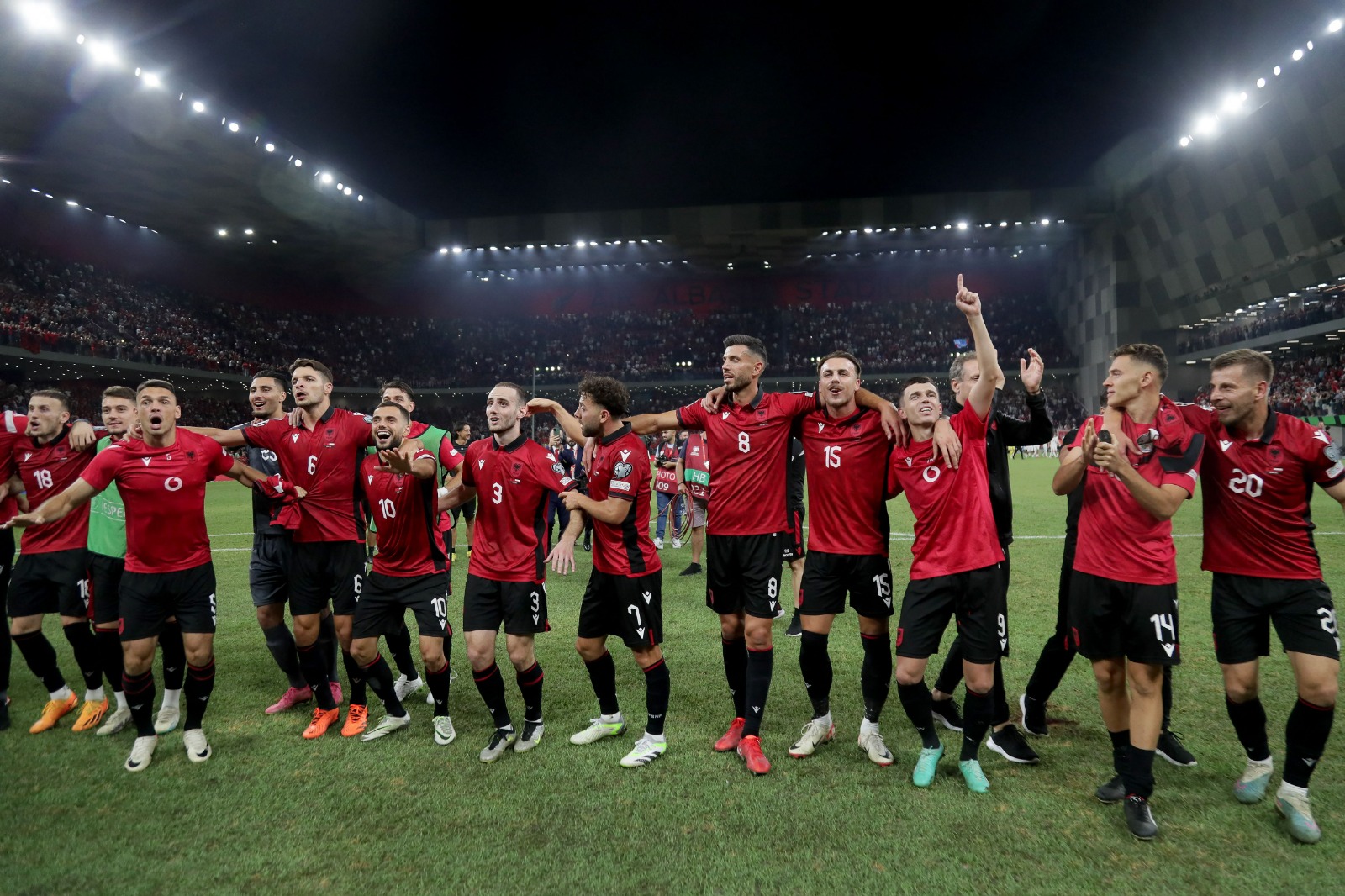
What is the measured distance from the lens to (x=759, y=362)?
15.6 feet

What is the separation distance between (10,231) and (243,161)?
1165 cm

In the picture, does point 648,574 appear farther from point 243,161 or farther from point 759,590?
point 243,161

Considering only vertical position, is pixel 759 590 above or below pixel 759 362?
below

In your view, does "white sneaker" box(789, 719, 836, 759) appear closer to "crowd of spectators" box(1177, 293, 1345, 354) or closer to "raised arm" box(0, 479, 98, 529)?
"raised arm" box(0, 479, 98, 529)

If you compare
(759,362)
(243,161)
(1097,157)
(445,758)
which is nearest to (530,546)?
(445,758)

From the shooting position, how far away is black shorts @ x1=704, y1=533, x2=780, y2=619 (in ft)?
14.8

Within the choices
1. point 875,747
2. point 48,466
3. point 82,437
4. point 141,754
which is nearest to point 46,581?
point 48,466

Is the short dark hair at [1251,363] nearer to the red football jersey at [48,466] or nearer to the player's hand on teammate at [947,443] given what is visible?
the player's hand on teammate at [947,443]

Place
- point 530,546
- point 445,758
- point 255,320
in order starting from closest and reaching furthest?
point 445,758 → point 530,546 → point 255,320

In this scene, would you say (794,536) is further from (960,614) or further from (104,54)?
(104,54)

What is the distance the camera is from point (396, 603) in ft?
15.9

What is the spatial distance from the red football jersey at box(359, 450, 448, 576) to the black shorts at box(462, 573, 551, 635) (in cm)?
45

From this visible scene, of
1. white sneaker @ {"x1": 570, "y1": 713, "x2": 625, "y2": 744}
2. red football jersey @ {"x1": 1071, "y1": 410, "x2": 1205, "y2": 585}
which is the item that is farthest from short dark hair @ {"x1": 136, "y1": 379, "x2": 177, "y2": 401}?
red football jersey @ {"x1": 1071, "y1": 410, "x2": 1205, "y2": 585}

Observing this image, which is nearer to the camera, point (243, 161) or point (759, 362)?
point (759, 362)
